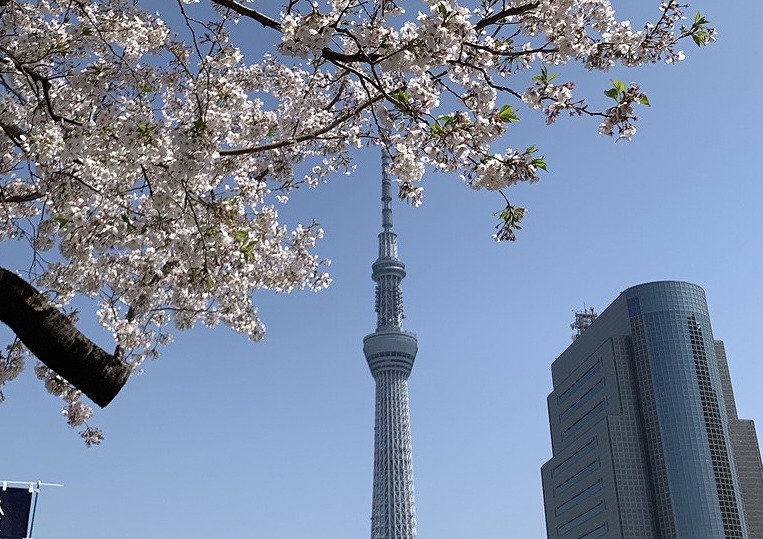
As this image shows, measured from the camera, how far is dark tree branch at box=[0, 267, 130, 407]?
15.4ft

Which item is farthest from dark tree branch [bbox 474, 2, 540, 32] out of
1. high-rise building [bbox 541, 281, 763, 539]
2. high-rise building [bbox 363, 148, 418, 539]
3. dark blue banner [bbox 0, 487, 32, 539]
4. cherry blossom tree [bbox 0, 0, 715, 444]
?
high-rise building [bbox 363, 148, 418, 539]

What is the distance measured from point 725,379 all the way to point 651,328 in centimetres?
1371

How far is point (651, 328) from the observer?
85000mm

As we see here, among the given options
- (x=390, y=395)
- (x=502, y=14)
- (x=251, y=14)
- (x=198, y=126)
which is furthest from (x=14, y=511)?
(x=390, y=395)

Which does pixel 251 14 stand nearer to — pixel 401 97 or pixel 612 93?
pixel 401 97

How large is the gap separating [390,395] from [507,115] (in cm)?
10879

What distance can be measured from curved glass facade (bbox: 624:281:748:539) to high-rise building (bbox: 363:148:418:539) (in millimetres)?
30961

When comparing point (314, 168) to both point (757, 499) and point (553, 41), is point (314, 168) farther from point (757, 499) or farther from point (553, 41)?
point (757, 499)

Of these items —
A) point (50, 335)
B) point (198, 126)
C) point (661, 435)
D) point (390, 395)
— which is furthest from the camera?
point (390, 395)

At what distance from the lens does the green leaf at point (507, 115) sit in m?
5.15

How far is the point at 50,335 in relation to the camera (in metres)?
4.75

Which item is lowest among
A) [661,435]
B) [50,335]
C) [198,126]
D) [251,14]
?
[50,335]

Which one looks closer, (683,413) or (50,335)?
(50,335)

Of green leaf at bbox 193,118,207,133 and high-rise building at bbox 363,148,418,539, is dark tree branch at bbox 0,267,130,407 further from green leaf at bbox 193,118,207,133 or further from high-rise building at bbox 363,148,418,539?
high-rise building at bbox 363,148,418,539
